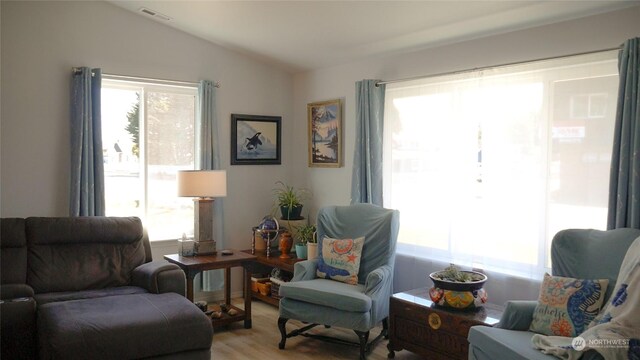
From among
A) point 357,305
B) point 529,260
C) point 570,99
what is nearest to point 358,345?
point 357,305

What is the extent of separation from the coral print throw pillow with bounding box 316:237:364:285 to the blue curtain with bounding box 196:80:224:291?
1321 millimetres

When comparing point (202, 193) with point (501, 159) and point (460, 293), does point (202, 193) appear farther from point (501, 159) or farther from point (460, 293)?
point (501, 159)

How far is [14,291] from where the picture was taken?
10.5 feet

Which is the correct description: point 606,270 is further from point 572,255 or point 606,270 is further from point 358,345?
point 358,345

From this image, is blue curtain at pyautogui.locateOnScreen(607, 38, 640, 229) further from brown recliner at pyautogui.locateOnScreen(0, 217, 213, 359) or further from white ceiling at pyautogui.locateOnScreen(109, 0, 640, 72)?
brown recliner at pyautogui.locateOnScreen(0, 217, 213, 359)

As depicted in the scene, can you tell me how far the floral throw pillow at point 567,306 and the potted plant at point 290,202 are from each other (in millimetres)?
2759

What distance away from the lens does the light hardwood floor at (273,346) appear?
12.0 feet

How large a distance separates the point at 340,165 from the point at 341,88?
0.74 m

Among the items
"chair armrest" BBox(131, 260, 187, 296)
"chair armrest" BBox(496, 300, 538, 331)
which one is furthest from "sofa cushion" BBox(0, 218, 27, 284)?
"chair armrest" BBox(496, 300, 538, 331)

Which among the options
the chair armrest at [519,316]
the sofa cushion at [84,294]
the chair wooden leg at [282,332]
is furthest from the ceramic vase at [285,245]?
the chair armrest at [519,316]

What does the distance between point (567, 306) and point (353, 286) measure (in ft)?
5.01

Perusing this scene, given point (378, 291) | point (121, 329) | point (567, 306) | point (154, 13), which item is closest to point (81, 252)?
point (121, 329)

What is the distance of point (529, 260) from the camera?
11.3 feet

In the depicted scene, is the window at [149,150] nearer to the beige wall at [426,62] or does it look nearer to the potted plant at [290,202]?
the potted plant at [290,202]
